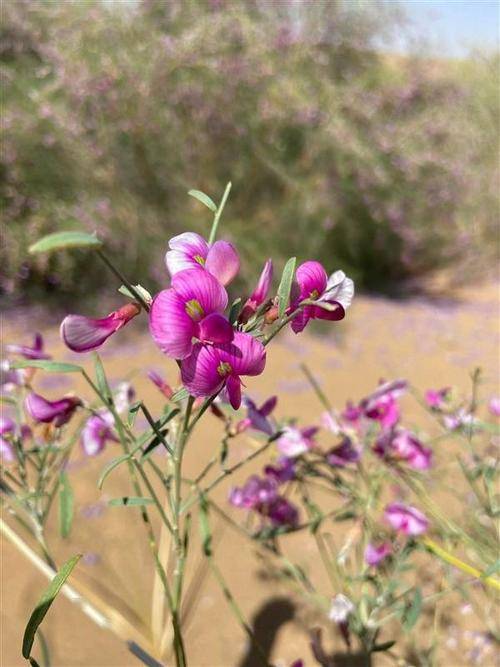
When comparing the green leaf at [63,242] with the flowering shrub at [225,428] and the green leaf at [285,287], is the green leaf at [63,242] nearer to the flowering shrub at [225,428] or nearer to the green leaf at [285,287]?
the flowering shrub at [225,428]

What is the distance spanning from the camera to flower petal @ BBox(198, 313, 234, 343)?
0.42m

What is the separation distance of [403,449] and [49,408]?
1.78ft

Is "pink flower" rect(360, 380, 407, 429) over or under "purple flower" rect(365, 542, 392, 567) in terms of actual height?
over

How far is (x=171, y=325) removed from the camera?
0.42 metres

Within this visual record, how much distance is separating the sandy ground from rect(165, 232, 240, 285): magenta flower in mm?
393

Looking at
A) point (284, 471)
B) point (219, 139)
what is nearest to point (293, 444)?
point (284, 471)

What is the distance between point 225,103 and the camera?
305cm

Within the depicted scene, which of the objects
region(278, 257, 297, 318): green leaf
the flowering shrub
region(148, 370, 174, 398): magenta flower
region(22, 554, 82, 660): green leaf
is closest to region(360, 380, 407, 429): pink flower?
the flowering shrub

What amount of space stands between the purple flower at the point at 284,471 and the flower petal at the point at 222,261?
50cm

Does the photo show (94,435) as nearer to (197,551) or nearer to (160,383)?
(160,383)

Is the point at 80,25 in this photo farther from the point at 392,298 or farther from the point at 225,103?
the point at 392,298

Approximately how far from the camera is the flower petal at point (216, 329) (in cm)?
42

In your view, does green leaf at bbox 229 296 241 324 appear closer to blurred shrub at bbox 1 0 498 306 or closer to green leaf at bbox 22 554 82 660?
green leaf at bbox 22 554 82 660

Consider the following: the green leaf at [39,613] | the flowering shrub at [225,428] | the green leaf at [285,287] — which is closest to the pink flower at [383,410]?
A: the flowering shrub at [225,428]
